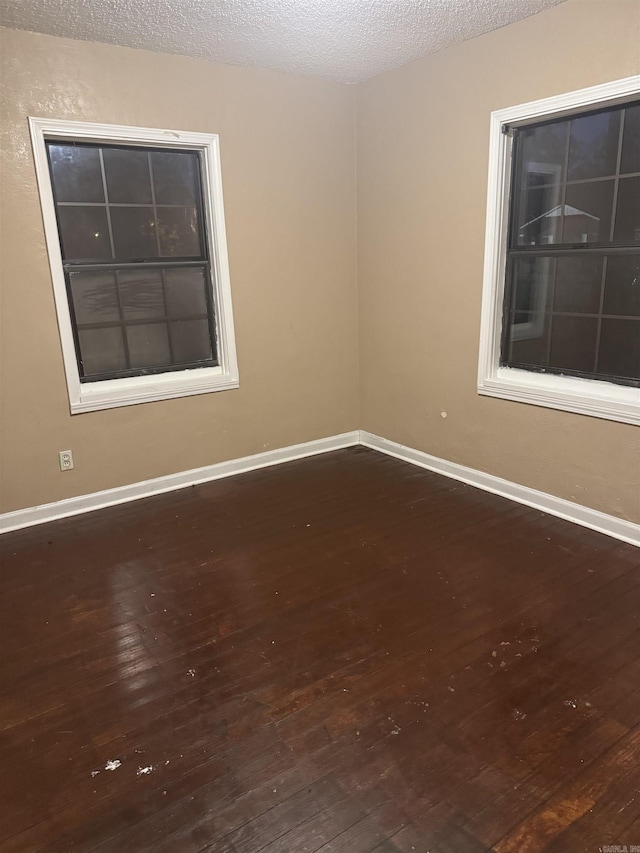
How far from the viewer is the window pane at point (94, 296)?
338 centimetres

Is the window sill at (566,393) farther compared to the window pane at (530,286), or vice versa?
the window pane at (530,286)

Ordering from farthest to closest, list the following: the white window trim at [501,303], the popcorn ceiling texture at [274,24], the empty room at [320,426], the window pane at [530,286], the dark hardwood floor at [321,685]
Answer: the window pane at [530,286] → the white window trim at [501,303] → the popcorn ceiling texture at [274,24] → the empty room at [320,426] → the dark hardwood floor at [321,685]

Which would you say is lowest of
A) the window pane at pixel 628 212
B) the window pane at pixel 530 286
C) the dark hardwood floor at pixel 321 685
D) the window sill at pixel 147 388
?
the dark hardwood floor at pixel 321 685

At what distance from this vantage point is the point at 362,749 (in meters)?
1.77

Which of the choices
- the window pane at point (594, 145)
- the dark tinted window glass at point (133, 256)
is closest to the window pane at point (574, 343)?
the window pane at point (594, 145)

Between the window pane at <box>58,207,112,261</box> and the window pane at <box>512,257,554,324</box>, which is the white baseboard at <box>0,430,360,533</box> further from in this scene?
the window pane at <box>512,257,554,324</box>

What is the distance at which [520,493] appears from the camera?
11.3ft

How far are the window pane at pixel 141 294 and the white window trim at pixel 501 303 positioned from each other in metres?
2.03

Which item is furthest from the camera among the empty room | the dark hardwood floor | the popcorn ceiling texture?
the popcorn ceiling texture

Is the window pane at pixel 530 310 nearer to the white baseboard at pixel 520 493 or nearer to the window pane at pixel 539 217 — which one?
the window pane at pixel 539 217

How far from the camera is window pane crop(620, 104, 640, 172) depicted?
8.85ft

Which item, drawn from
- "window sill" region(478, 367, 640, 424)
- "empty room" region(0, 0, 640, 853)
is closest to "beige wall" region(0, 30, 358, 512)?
"empty room" region(0, 0, 640, 853)

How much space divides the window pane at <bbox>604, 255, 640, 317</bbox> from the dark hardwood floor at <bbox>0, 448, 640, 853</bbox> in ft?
3.88

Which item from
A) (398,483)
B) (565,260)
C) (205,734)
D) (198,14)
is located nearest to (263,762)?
(205,734)
